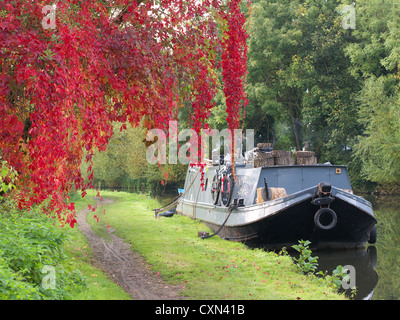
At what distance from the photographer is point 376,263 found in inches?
504

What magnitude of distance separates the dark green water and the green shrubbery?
583 cm

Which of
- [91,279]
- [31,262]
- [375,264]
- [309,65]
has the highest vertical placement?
[309,65]

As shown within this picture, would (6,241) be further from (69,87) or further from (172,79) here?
(172,79)

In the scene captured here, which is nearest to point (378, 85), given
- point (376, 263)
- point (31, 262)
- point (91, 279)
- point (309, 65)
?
point (309, 65)

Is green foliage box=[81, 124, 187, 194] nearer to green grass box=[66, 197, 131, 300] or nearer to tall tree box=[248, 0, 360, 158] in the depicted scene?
tall tree box=[248, 0, 360, 158]

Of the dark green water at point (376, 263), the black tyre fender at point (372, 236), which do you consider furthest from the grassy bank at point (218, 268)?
the black tyre fender at point (372, 236)

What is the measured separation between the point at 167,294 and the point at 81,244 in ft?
19.0

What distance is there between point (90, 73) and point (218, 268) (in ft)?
18.2

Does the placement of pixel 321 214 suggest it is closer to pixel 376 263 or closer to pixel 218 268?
pixel 376 263

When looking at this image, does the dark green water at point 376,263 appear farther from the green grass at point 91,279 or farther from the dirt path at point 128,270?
the green grass at point 91,279

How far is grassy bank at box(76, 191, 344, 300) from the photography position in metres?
8.12

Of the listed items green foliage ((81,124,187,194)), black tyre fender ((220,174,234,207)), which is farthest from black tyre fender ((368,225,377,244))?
green foliage ((81,124,187,194))

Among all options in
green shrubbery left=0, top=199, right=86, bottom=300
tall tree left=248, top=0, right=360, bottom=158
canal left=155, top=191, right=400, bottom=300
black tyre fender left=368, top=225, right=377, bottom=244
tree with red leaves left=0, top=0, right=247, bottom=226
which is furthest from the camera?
tall tree left=248, top=0, right=360, bottom=158
